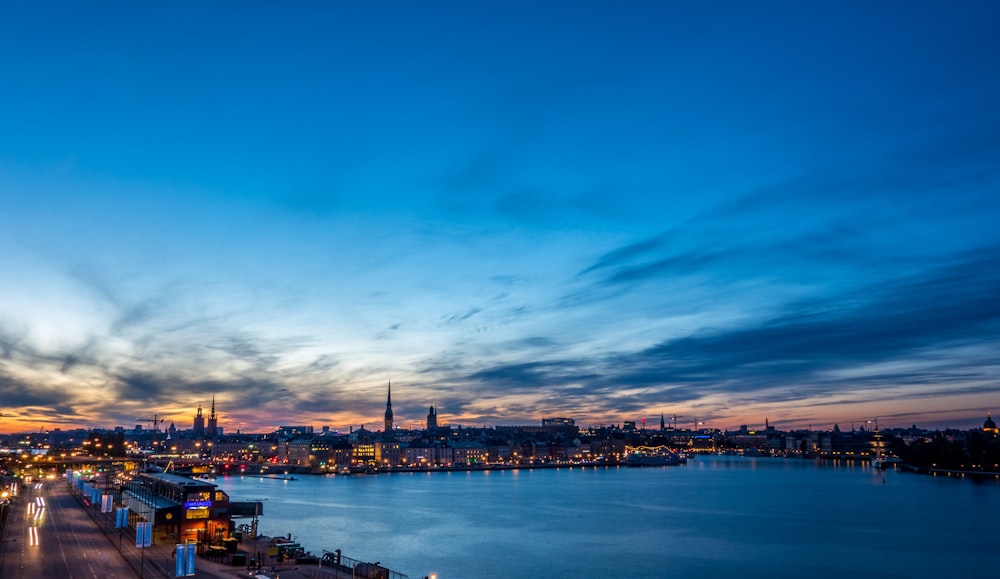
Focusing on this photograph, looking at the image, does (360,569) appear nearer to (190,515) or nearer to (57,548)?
(190,515)

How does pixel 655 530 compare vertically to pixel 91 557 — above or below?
below

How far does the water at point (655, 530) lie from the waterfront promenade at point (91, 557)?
13237mm

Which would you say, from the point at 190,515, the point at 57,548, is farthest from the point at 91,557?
the point at 190,515

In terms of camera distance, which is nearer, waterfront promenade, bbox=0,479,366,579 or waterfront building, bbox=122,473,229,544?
waterfront promenade, bbox=0,479,366,579

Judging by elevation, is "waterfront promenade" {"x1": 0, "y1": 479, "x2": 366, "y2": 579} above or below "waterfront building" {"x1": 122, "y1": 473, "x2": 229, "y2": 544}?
below

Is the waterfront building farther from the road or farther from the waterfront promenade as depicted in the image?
the road

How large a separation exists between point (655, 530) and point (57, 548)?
46.6 metres

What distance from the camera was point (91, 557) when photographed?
1404 inches

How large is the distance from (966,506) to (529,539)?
57.0m

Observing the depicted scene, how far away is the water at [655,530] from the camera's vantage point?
47.3 metres

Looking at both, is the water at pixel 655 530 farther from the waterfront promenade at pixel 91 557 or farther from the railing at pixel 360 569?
the waterfront promenade at pixel 91 557

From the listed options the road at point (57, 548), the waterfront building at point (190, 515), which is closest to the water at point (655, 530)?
the waterfront building at point (190, 515)

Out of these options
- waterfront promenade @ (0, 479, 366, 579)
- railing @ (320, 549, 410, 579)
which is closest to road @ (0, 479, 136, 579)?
waterfront promenade @ (0, 479, 366, 579)

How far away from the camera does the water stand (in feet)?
155
